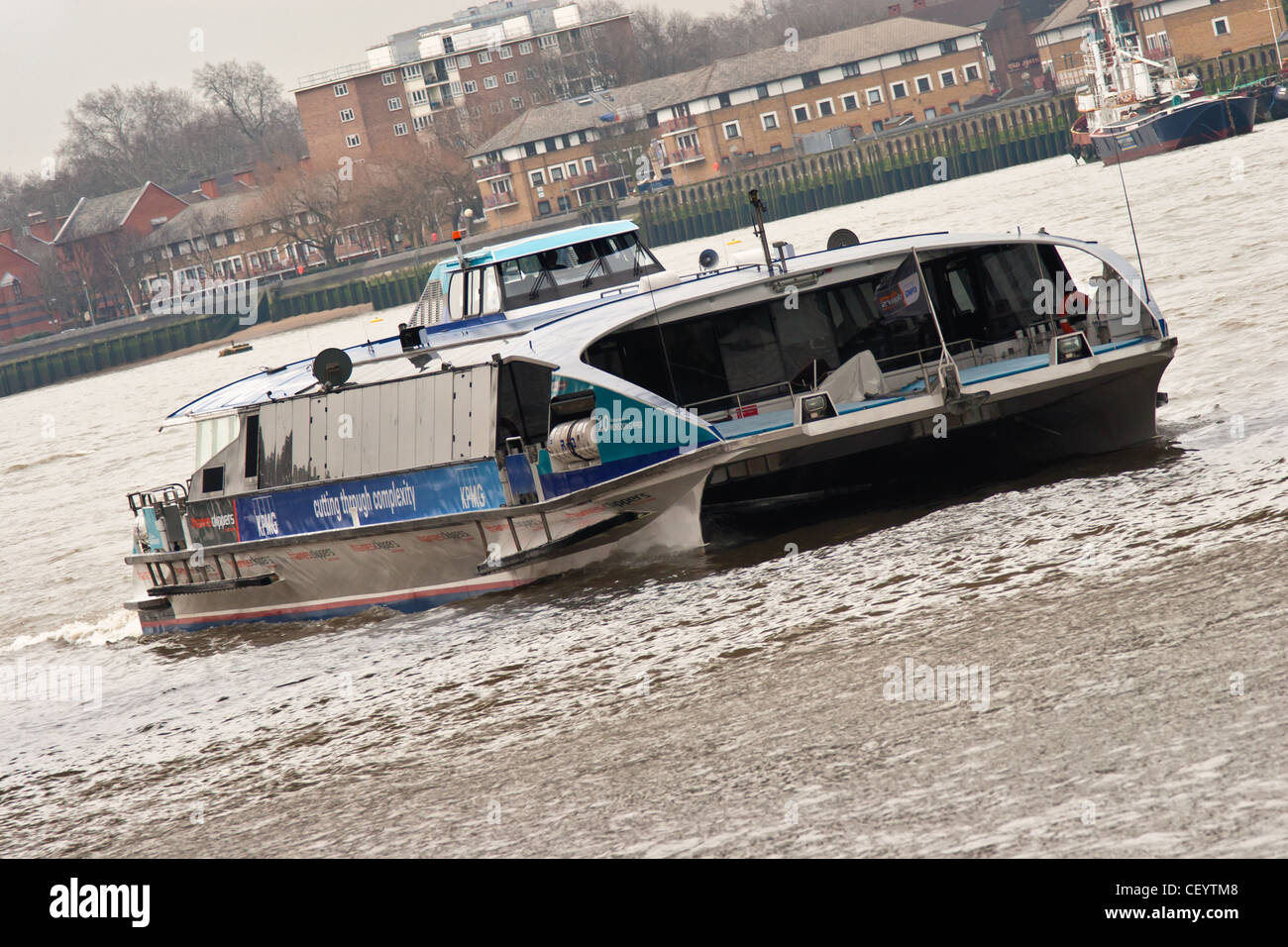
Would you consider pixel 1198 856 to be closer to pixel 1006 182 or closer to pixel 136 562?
pixel 136 562

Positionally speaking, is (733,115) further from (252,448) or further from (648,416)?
(648,416)

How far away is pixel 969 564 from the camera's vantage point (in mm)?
11172

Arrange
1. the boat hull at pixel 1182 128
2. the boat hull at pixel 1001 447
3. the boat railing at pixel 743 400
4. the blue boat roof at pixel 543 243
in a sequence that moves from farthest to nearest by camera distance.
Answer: the boat hull at pixel 1182 128
the blue boat roof at pixel 543 243
the boat railing at pixel 743 400
the boat hull at pixel 1001 447

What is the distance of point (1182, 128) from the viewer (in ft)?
265

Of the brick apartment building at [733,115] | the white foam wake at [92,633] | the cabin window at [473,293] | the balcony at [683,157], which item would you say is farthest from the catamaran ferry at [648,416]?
the balcony at [683,157]

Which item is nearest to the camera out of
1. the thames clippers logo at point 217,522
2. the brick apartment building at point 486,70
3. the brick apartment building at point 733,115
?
the thames clippers logo at point 217,522

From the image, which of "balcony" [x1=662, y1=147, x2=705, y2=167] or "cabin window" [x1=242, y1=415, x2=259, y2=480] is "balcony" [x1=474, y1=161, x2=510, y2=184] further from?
"cabin window" [x1=242, y1=415, x2=259, y2=480]

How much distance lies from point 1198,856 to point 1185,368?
1390cm

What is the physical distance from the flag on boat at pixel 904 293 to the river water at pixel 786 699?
1.85 meters

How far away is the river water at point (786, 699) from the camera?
6645 mm

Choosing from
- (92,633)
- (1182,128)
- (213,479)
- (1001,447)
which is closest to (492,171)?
(1182,128)

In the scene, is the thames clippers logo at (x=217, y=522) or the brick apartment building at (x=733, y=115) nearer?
the thames clippers logo at (x=217, y=522)

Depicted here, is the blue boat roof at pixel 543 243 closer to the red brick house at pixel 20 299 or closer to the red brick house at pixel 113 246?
the red brick house at pixel 113 246

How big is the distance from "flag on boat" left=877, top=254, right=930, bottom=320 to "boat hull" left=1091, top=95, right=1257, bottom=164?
70986 mm
